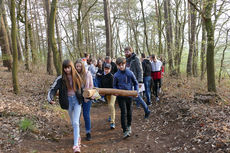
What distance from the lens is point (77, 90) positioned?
441 centimetres

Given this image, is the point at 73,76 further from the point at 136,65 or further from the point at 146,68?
the point at 146,68

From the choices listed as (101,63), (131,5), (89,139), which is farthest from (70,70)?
(131,5)

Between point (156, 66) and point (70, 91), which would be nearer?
point (70, 91)

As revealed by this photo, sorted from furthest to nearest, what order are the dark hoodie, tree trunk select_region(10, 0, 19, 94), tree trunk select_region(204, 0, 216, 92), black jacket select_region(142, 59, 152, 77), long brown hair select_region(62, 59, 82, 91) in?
black jacket select_region(142, 59, 152, 77) → tree trunk select_region(10, 0, 19, 94) → tree trunk select_region(204, 0, 216, 92) → the dark hoodie → long brown hair select_region(62, 59, 82, 91)

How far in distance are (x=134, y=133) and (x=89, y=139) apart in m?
1.46

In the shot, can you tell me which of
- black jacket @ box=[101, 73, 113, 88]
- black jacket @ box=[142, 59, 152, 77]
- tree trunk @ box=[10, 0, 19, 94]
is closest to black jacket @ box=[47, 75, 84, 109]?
black jacket @ box=[101, 73, 113, 88]

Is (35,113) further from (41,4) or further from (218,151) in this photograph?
(41,4)

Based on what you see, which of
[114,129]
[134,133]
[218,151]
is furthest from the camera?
[114,129]

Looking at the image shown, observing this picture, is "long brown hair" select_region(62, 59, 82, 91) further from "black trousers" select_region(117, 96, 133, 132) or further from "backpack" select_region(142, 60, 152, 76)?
"backpack" select_region(142, 60, 152, 76)

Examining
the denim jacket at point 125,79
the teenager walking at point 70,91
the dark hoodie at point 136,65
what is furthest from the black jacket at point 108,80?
the teenager walking at point 70,91

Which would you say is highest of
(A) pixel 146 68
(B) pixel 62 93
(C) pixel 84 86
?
(A) pixel 146 68

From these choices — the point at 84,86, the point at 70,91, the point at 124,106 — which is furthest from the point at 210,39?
the point at 70,91

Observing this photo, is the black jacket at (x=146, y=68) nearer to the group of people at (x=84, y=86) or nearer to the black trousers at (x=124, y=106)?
the group of people at (x=84, y=86)

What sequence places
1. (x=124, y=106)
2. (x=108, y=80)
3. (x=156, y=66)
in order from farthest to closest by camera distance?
(x=156, y=66)
(x=108, y=80)
(x=124, y=106)
